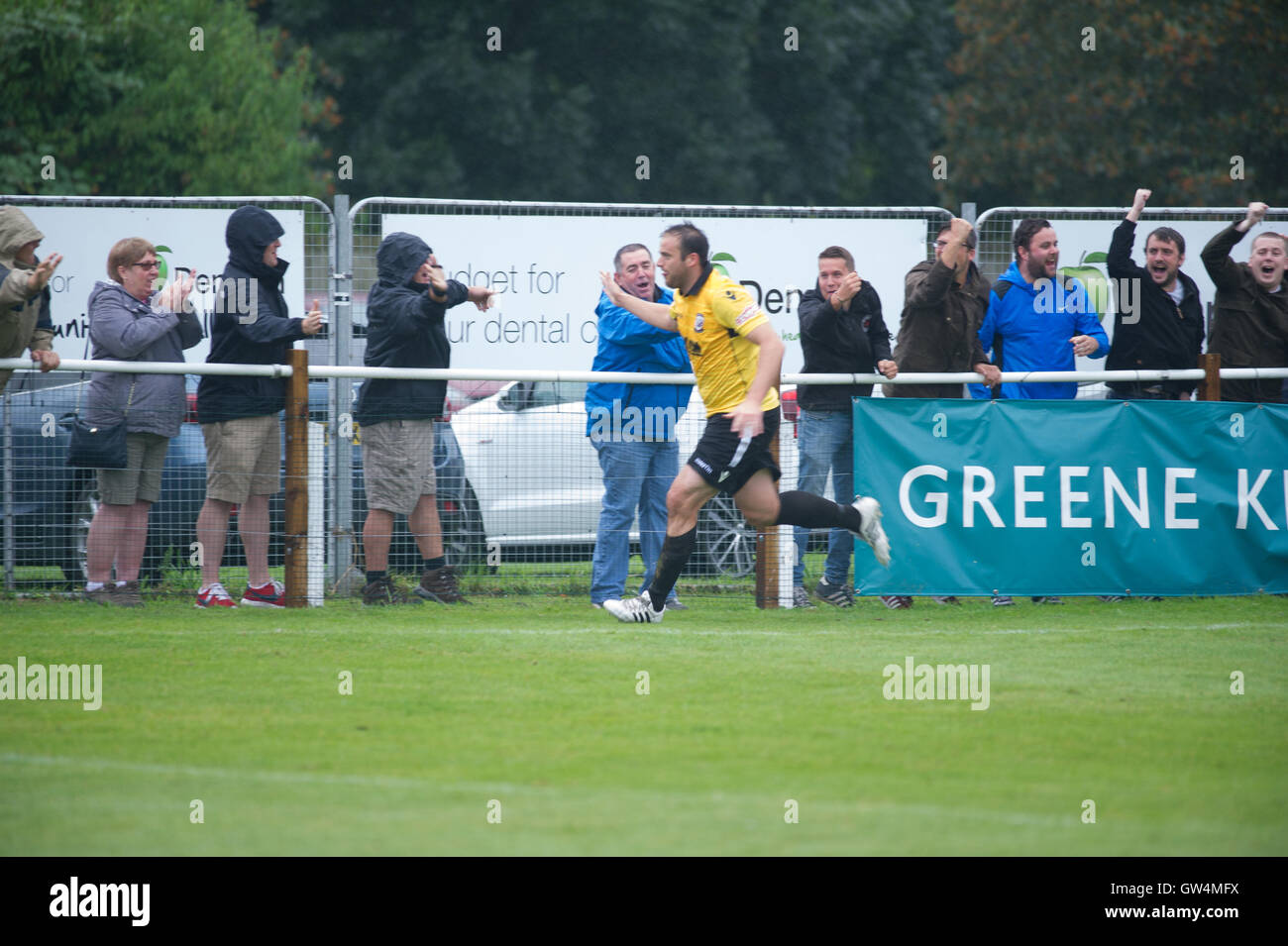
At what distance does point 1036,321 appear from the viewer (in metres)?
11.8

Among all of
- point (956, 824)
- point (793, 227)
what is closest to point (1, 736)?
point (956, 824)

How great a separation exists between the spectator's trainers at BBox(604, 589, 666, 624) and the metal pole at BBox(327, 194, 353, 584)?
2.22 m

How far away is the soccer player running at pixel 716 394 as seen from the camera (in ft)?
30.7

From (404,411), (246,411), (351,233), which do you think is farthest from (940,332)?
(246,411)

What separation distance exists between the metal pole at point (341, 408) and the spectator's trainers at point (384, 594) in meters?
0.35

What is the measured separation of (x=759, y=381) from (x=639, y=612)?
1.65 metres

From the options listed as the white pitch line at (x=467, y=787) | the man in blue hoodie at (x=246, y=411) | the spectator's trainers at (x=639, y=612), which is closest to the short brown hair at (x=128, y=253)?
the man in blue hoodie at (x=246, y=411)

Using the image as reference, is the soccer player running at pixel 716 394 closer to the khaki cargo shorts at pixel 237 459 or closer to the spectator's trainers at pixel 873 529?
the spectator's trainers at pixel 873 529

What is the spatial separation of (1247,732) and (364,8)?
124 ft

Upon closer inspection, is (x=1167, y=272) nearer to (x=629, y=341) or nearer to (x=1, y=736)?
(x=629, y=341)

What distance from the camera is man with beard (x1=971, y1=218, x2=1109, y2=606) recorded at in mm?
11672

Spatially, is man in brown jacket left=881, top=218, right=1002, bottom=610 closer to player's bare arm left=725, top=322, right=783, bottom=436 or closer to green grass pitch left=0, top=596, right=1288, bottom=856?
green grass pitch left=0, top=596, right=1288, bottom=856

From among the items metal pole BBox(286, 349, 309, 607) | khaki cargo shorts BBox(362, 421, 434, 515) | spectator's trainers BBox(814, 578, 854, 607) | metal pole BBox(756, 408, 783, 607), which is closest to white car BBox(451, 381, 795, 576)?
metal pole BBox(756, 408, 783, 607)

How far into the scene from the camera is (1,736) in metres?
6.78
